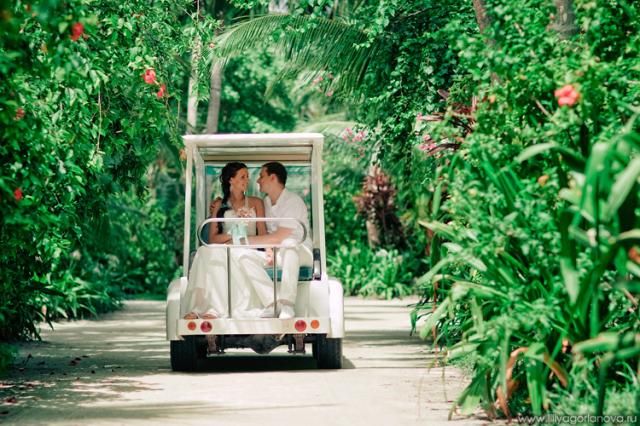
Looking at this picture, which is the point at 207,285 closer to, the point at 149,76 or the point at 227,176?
the point at 227,176

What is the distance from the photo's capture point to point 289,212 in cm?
1271

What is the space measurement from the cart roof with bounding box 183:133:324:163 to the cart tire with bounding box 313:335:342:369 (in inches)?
80.1

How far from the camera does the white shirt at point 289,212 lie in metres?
12.5

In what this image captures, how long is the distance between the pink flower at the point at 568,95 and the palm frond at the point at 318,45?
789 cm

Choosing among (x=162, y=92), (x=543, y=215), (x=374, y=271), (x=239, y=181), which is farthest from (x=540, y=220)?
(x=374, y=271)

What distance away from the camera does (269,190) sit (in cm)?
1296

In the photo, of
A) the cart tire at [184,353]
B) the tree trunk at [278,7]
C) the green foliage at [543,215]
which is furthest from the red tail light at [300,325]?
the tree trunk at [278,7]

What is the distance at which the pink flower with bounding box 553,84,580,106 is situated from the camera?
7.57 metres

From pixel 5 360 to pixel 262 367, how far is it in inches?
171

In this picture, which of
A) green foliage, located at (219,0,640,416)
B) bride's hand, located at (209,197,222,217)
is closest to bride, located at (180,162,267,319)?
bride's hand, located at (209,197,222,217)

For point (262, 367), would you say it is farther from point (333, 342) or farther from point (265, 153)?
point (265, 153)

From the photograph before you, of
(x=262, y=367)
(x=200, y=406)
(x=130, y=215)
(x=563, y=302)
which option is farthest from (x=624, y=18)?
(x=130, y=215)

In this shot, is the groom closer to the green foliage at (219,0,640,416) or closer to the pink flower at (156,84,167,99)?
the pink flower at (156,84,167,99)

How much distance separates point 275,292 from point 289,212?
115cm
